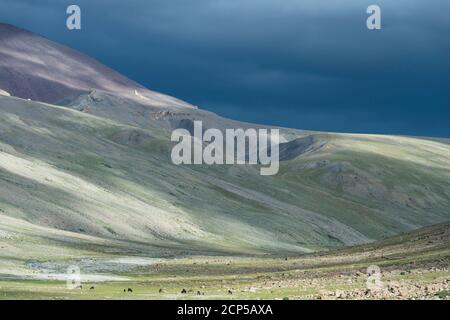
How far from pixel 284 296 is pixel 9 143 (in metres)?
153

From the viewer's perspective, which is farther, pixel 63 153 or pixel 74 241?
pixel 63 153

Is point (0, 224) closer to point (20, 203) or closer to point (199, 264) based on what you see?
point (20, 203)

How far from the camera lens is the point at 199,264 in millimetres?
85812

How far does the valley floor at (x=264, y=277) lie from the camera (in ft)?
152

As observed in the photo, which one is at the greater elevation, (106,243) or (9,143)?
(9,143)

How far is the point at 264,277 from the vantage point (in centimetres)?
6569

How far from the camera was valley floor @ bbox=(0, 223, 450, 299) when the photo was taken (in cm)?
4638

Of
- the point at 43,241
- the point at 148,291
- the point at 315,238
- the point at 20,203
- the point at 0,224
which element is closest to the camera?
the point at 148,291

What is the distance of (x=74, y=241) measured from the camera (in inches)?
4281

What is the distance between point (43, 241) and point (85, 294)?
5609cm

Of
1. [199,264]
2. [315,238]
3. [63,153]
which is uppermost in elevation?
[63,153]
